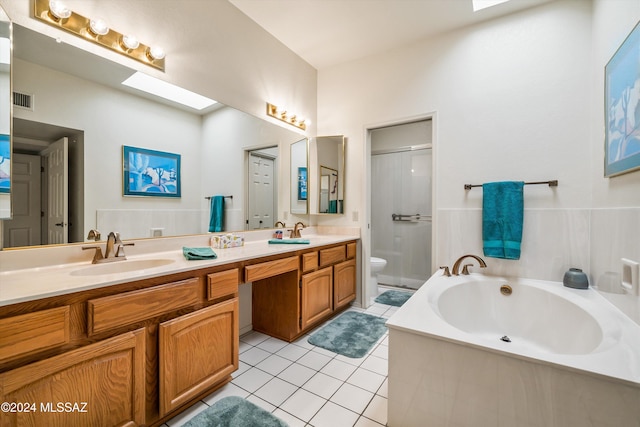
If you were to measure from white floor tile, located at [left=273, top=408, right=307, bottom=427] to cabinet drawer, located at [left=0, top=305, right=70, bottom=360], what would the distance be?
99cm

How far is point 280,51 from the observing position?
2.64 m

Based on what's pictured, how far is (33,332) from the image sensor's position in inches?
34.9

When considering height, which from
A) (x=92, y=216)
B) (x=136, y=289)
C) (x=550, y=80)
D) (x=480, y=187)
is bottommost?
(x=136, y=289)

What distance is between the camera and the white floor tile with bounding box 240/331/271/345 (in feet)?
7.12

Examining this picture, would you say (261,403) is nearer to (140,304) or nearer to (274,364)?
(274,364)

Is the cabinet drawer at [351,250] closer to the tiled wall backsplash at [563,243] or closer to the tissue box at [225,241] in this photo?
the tiled wall backsplash at [563,243]

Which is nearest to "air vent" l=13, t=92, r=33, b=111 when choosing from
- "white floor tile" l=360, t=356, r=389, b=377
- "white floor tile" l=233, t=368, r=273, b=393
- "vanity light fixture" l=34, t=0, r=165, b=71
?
"vanity light fixture" l=34, t=0, r=165, b=71

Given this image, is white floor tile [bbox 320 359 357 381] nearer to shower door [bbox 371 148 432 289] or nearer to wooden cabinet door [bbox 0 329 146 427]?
wooden cabinet door [bbox 0 329 146 427]

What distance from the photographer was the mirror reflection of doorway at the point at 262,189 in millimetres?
2408

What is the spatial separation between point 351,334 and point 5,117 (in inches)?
95.2

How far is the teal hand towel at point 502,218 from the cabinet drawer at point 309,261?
1.35m

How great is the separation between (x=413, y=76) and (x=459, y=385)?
98.9 inches

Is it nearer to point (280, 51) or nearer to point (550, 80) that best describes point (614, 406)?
point (550, 80)

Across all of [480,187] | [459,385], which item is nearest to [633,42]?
[480,187]
